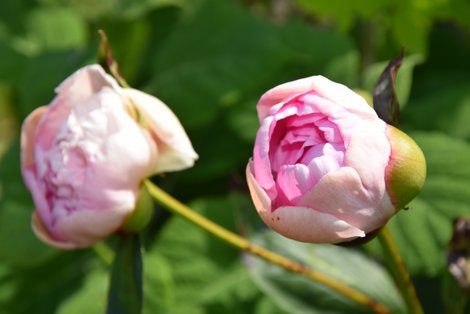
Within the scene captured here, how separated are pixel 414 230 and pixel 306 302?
0.58 feet

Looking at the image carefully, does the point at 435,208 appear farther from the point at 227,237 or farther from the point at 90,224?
the point at 90,224

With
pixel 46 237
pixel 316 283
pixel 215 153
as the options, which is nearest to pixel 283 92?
pixel 46 237

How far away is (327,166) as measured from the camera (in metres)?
Answer: 0.68

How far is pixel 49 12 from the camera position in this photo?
5.37ft

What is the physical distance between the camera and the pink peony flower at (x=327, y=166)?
2.23ft

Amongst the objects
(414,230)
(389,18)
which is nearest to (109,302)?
(414,230)

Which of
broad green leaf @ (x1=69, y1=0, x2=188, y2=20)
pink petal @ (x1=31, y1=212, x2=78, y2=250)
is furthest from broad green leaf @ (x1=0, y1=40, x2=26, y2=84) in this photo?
pink petal @ (x1=31, y1=212, x2=78, y2=250)

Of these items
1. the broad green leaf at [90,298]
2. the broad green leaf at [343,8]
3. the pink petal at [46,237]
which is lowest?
the broad green leaf at [90,298]

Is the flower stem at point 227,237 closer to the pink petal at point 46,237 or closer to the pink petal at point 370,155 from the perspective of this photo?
the pink petal at point 46,237

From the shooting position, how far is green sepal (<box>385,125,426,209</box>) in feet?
2.32

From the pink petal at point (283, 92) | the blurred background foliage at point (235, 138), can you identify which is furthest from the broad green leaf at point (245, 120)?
the pink petal at point (283, 92)

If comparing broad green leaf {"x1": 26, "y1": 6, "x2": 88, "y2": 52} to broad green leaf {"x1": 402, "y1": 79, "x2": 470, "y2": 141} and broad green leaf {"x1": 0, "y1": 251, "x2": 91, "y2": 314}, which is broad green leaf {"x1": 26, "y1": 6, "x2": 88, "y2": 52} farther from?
broad green leaf {"x1": 402, "y1": 79, "x2": 470, "y2": 141}

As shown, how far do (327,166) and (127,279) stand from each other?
266mm

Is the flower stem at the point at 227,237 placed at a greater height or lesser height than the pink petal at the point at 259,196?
lesser
